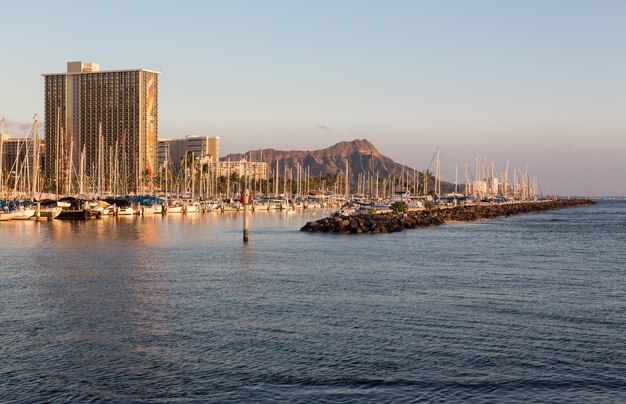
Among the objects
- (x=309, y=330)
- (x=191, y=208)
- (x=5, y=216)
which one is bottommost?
(x=309, y=330)

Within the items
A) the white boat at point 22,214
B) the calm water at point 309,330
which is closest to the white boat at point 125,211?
the white boat at point 22,214

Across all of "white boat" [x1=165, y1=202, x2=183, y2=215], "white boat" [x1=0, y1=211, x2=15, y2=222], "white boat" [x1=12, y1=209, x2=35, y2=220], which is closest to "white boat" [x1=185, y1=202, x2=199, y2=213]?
"white boat" [x1=165, y1=202, x2=183, y2=215]

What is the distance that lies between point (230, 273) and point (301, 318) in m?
17.5

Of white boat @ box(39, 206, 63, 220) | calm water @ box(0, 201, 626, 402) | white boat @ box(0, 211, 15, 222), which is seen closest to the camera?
calm water @ box(0, 201, 626, 402)

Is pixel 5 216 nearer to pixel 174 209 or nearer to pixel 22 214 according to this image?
pixel 22 214

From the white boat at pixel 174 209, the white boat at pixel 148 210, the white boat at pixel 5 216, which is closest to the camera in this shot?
the white boat at pixel 5 216

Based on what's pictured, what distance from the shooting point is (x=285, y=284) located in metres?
41.4

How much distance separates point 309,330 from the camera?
27.8 m

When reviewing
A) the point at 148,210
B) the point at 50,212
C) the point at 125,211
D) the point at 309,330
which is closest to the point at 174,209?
the point at 148,210

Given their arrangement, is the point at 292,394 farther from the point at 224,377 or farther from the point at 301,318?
the point at 301,318

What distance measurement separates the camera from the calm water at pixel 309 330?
20453 mm

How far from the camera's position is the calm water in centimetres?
2045

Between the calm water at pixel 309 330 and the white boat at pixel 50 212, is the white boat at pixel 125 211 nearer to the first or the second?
the white boat at pixel 50 212

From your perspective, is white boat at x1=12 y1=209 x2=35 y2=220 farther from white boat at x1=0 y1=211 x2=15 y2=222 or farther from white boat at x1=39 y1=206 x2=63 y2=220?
white boat at x1=39 y1=206 x2=63 y2=220
